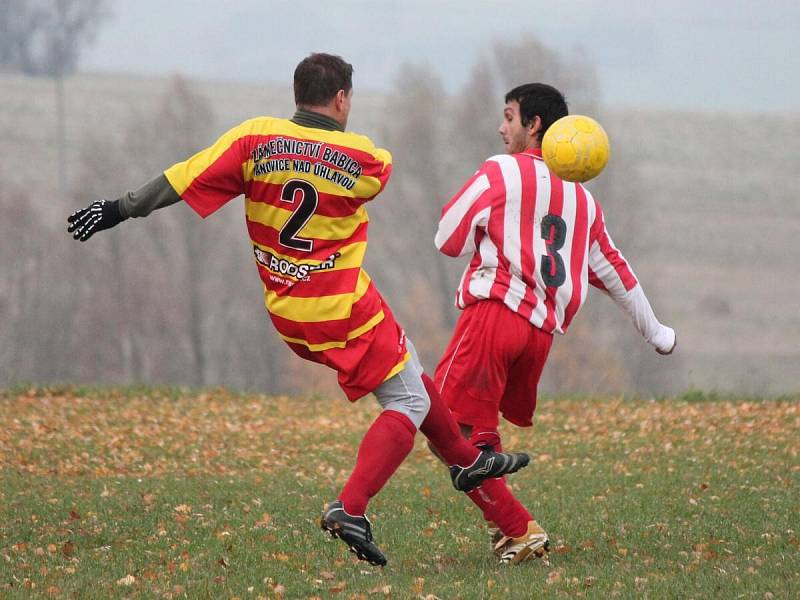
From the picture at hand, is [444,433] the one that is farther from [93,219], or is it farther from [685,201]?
[685,201]

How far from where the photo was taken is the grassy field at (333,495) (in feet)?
20.5

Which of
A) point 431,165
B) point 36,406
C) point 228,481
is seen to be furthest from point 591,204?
point 431,165

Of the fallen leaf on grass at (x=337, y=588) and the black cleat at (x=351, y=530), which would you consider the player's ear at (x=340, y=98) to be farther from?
the fallen leaf on grass at (x=337, y=588)

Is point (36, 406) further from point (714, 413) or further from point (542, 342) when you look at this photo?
point (542, 342)

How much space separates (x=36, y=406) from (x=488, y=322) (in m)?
9.03

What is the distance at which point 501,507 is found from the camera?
6.62 m

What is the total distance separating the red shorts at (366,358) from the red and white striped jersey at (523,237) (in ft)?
2.18

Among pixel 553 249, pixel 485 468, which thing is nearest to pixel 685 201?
pixel 553 249

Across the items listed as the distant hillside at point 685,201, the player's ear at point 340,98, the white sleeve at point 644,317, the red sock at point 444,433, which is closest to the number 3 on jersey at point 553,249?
the white sleeve at point 644,317

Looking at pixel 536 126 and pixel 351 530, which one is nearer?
pixel 351 530

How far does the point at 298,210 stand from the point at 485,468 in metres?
1.57

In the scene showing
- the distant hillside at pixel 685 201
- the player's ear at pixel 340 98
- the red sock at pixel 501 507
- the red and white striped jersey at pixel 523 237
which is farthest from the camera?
the distant hillside at pixel 685 201

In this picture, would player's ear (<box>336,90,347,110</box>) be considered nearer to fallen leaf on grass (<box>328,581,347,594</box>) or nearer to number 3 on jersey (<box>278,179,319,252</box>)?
number 3 on jersey (<box>278,179,319,252</box>)

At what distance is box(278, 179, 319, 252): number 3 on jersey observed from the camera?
576cm
